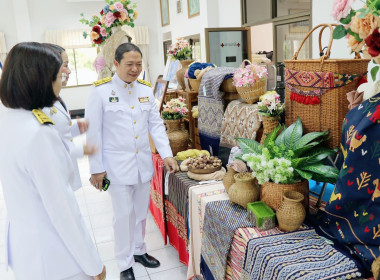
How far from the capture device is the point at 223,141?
9.25ft

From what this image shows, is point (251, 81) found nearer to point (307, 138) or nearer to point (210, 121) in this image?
point (210, 121)

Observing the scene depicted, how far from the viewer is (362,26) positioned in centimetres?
124

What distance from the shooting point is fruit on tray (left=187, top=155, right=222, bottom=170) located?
8.65ft

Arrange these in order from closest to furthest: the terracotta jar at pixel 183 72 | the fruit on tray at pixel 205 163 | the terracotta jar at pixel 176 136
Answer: the fruit on tray at pixel 205 163 < the terracotta jar at pixel 176 136 < the terracotta jar at pixel 183 72

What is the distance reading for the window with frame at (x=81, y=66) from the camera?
11.7m

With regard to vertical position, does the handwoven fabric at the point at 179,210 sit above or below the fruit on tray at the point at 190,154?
below

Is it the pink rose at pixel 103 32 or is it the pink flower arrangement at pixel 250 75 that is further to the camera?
the pink rose at pixel 103 32

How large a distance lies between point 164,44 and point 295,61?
377 inches

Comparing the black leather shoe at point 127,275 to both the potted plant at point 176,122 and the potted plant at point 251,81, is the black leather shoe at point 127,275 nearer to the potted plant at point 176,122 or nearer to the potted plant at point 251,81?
the potted plant at point 176,122

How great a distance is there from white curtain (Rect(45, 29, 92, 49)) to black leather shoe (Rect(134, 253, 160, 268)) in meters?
9.32

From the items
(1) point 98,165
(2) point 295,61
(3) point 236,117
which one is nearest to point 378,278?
(2) point 295,61

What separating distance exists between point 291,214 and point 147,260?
159 centimetres

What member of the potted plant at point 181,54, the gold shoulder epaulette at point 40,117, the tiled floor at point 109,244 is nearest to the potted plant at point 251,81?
the potted plant at point 181,54

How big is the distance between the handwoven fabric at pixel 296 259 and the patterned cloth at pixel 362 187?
9 centimetres
